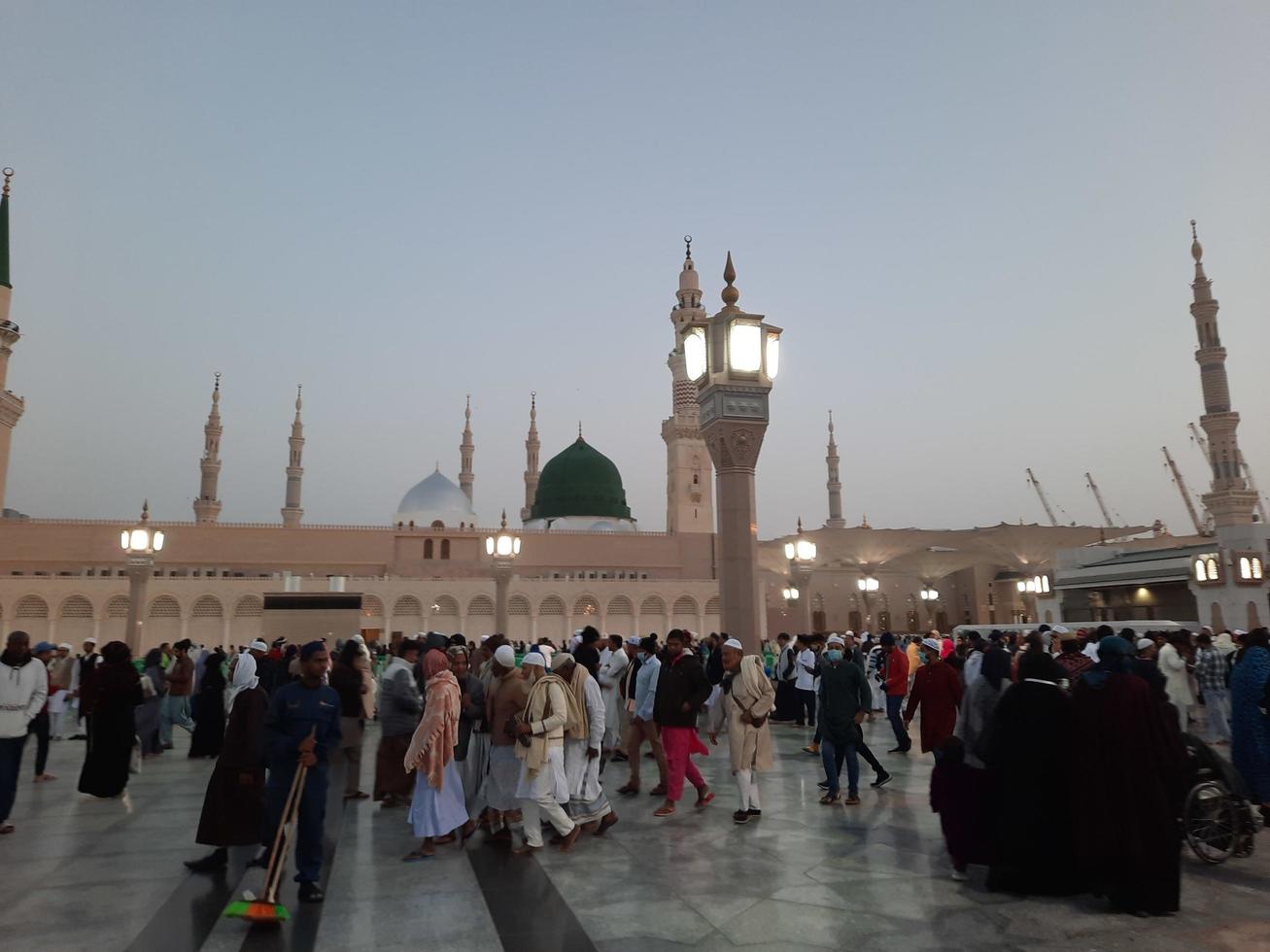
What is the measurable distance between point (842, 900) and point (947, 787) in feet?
3.12

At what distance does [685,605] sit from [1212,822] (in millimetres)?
34393

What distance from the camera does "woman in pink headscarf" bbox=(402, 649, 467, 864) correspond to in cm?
500

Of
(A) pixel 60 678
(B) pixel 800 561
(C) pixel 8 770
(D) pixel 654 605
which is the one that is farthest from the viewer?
(D) pixel 654 605

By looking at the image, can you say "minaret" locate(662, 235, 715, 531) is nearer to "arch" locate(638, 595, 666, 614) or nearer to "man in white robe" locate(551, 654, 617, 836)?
"arch" locate(638, 595, 666, 614)

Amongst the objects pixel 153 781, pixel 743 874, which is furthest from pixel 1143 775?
pixel 153 781

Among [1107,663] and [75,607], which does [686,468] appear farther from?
[1107,663]

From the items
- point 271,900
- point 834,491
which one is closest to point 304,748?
point 271,900

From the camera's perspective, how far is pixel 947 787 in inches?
177

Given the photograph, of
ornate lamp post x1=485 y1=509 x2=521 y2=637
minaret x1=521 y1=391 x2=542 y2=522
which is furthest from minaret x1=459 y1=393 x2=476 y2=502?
ornate lamp post x1=485 y1=509 x2=521 y2=637

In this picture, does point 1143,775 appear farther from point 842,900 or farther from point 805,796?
point 805,796

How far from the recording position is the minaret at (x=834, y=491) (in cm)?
5600

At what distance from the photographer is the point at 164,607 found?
32.4 m

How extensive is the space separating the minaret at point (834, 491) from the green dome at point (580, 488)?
16243mm

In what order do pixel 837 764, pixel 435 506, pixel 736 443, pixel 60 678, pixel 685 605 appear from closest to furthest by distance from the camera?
pixel 837 764 < pixel 736 443 < pixel 60 678 < pixel 685 605 < pixel 435 506
